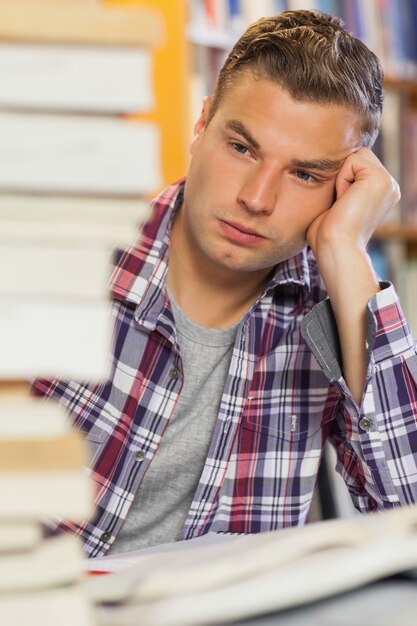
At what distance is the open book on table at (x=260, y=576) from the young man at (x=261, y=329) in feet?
2.25

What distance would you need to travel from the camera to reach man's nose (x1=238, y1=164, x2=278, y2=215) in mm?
1174

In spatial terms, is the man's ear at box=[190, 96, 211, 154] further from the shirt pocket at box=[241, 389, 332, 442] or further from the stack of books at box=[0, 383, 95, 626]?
the stack of books at box=[0, 383, 95, 626]

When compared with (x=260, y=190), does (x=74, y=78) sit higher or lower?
higher

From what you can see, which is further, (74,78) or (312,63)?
(312,63)

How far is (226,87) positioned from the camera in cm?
134

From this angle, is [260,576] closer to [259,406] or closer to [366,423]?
[366,423]

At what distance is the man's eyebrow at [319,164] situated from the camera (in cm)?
121

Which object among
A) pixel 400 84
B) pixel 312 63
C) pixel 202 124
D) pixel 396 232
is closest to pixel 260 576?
pixel 312 63

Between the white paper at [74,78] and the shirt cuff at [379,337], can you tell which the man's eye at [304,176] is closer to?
the shirt cuff at [379,337]

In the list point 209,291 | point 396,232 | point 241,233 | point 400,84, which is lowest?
point 396,232

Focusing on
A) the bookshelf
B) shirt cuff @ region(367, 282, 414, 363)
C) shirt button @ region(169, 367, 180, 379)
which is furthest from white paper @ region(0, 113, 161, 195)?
the bookshelf

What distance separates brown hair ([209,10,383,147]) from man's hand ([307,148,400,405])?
0.09m

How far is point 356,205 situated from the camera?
1.26 m

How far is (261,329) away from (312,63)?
39 centimetres
